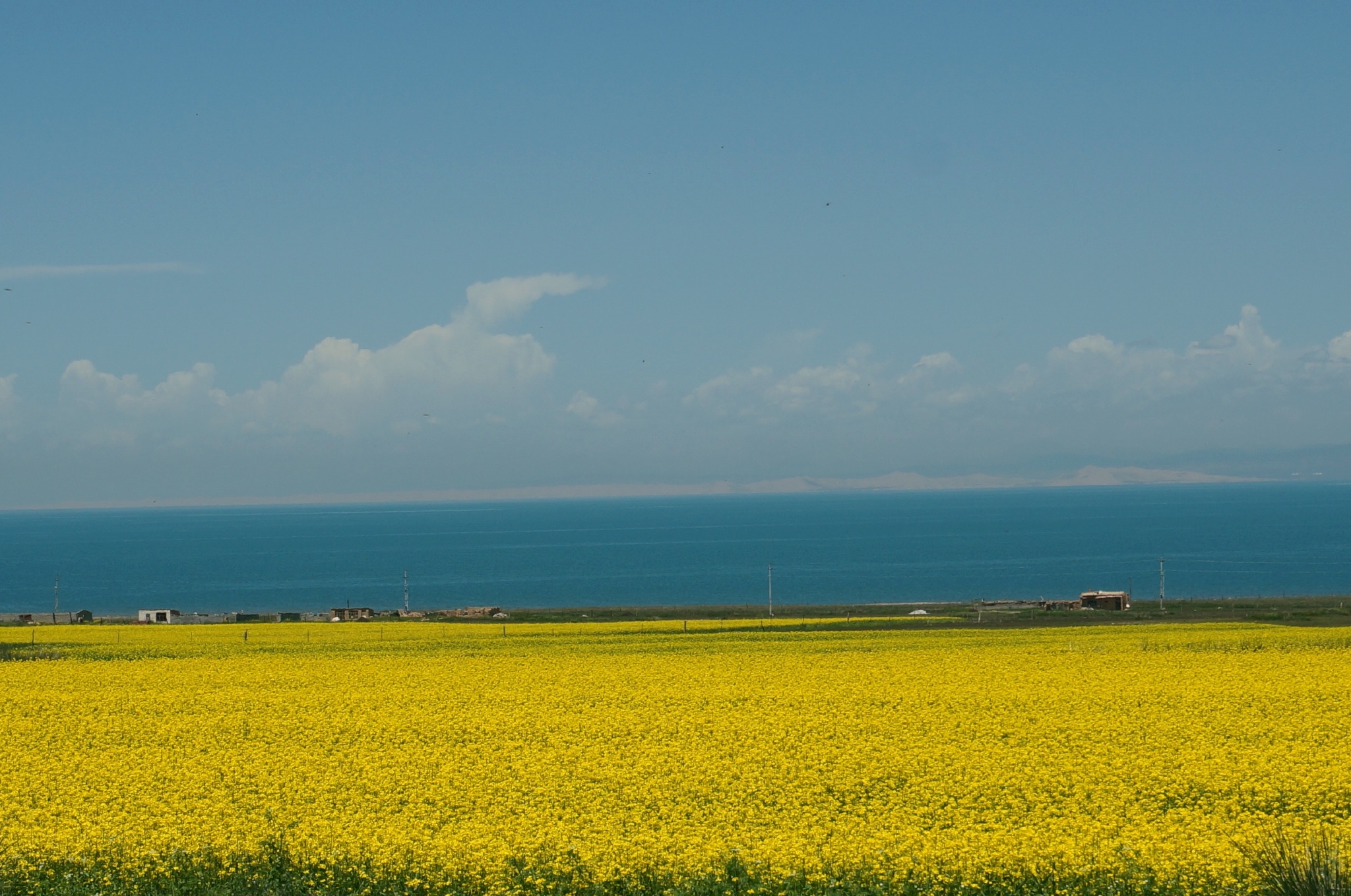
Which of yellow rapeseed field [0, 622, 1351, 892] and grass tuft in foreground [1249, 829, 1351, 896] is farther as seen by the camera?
yellow rapeseed field [0, 622, 1351, 892]

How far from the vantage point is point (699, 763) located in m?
20.6

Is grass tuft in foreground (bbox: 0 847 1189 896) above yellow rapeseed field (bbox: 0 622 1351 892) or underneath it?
underneath

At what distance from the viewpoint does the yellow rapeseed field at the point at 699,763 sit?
1608cm

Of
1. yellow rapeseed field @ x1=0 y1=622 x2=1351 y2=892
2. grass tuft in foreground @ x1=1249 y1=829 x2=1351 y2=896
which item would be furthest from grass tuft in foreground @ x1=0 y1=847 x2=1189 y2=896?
grass tuft in foreground @ x1=1249 y1=829 x2=1351 y2=896

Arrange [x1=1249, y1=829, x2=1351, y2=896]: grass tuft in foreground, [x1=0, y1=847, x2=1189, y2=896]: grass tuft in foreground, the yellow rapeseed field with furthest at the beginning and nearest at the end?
the yellow rapeseed field, [x1=0, y1=847, x2=1189, y2=896]: grass tuft in foreground, [x1=1249, y1=829, x2=1351, y2=896]: grass tuft in foreground

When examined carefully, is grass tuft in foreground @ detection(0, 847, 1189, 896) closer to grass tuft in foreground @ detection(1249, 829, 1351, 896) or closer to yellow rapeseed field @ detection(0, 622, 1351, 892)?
yellow rapeseed field @ detection(0, 622, 1351, 892)

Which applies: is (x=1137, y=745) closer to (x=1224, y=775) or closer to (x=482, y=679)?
(x=1224, y=775)

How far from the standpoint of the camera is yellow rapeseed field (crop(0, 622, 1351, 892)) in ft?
52.7

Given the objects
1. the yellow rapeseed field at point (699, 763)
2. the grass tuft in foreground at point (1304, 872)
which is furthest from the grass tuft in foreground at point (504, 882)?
the grass tuft in foreground at point (1304, 872)

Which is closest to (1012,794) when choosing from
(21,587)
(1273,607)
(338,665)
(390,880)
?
(390,880)

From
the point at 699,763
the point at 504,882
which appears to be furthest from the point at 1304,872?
the point at 699,763

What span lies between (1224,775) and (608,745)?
1086 cm

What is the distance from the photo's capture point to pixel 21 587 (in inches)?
6427

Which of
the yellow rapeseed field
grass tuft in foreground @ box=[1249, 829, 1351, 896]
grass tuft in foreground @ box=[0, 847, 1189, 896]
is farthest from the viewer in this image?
the yellow rapeseed field
